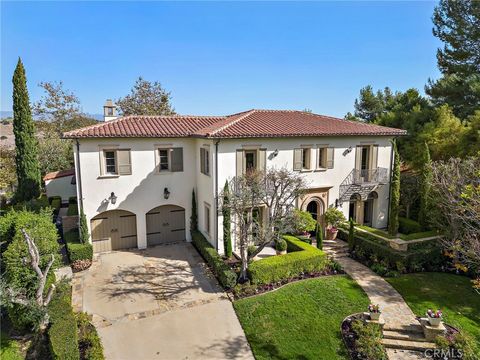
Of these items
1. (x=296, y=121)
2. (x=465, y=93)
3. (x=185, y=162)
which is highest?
(x=465, y=93)

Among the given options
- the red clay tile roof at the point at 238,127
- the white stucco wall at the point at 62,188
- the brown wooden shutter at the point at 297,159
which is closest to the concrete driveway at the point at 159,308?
the red clay tile roof at the point at 238,127

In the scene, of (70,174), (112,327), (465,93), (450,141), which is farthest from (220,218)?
(465,93)

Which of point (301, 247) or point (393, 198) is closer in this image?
point (301, 247)

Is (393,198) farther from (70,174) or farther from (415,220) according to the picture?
(70,174)

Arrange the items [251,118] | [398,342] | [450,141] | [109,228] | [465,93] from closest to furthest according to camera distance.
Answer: [398,342]
[109,228]
[251,118]
[450,141]
[465,93]

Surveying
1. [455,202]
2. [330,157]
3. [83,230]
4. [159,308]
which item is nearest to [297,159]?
[330,157]

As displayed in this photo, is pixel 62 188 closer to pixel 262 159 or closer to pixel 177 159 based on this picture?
pixel 177 159
